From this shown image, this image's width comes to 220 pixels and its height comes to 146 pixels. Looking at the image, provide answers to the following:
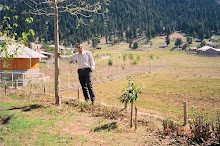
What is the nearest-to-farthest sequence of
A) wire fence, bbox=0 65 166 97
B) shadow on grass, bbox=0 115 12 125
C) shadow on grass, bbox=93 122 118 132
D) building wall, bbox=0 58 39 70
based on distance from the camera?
1. shadow on grass, bbox=93 122 118 132
2. shadow on grass, bbox=0 115 12 125
3. wire fence, bbox=0 65 166 97
4. building wall, bbox=0 58 39 70

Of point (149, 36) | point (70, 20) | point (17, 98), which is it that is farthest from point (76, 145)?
point (70, 20)

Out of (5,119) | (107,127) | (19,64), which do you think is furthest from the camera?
(19,64)

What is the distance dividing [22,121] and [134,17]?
19299cm

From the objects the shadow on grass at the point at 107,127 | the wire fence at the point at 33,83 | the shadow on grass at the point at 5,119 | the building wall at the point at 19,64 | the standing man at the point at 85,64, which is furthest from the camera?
the building wall at the point at 19,64

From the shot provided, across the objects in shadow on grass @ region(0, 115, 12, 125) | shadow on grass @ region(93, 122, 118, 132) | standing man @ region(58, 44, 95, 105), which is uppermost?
standing man @ region(58, 44, 95, 105)

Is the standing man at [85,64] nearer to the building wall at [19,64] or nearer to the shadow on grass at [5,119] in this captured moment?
the shadow on grass at [5,119]

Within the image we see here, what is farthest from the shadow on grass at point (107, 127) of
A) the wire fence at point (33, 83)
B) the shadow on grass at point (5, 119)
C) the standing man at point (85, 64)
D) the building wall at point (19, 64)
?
the building wall at point (19, 64)

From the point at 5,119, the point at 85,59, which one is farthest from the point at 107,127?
the point at 5,119

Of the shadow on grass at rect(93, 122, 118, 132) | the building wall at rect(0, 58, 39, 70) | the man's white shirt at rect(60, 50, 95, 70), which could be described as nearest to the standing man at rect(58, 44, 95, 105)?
the man's white shirt at rect(60, 50, 95, 70)

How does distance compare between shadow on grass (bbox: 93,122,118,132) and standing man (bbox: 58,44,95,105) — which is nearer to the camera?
shadow on grass (bbox: 93,122,118,132)

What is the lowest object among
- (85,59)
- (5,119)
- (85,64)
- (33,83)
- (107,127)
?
(107,127)

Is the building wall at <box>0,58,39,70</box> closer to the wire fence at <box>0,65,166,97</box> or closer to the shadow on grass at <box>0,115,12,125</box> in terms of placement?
the wire fence at <box>0,65,166,97</box>

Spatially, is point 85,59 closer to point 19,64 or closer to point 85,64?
point 85,64

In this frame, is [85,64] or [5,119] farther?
[85,64]
